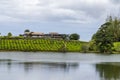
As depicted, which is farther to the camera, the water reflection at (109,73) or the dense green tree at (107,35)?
the dense green tree at (107,35)

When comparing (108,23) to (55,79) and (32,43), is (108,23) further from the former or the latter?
→ (55,79)

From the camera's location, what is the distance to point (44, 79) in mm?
42875

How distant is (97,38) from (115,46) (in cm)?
759

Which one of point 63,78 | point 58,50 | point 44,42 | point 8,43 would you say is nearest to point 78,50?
point 58,50

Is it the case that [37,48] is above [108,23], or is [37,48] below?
below

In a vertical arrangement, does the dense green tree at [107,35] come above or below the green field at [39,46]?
above

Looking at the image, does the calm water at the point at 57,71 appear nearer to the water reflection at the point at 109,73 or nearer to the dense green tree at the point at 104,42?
the water reflection at the point at 109,73

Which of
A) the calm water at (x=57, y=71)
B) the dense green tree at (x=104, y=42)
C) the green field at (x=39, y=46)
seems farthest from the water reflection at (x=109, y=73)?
the green field at (x=39, y=46)

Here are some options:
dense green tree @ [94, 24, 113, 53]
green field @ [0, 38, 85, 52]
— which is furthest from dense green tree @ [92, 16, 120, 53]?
green field @ [0, 38, 85, 52]

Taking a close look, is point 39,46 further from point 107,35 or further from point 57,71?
point 57,71

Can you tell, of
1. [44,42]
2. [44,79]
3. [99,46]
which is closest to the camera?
[44,79]

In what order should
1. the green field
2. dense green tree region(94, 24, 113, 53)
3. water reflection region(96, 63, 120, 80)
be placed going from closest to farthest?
water reflection region(96, 63, 120, 80), dense green tree region(94, 24, 113, 53), the green field

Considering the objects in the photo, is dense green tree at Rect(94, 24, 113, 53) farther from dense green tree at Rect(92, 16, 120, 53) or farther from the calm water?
the calm water

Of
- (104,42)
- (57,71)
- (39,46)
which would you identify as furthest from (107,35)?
(57,71)
